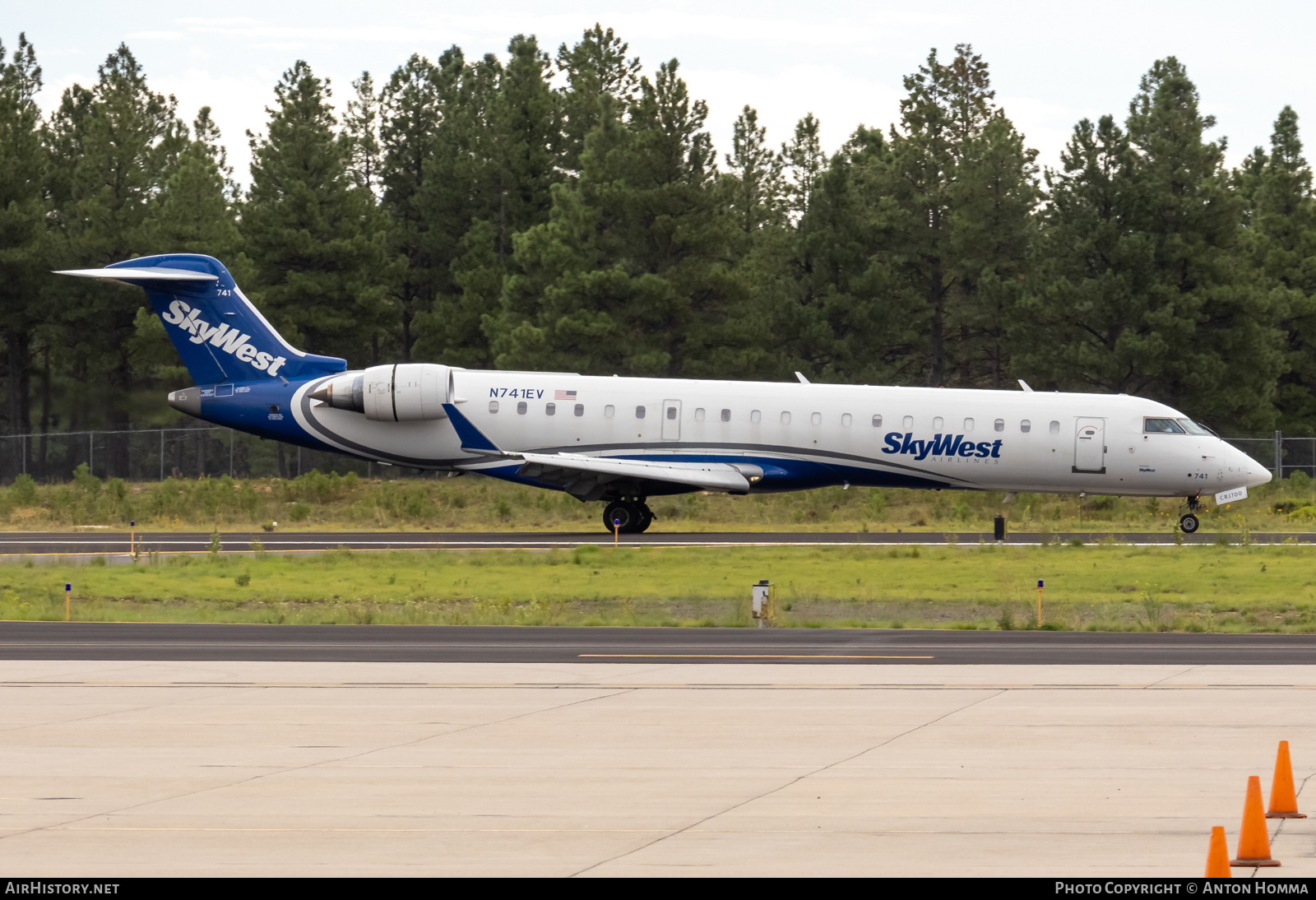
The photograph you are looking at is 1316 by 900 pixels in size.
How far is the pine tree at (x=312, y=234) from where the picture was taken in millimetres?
62906

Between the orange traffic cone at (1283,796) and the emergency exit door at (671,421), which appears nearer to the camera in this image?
the orange traffic cone at (1283,796)

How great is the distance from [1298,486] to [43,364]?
46.4 m

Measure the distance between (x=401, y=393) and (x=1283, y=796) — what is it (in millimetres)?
29647

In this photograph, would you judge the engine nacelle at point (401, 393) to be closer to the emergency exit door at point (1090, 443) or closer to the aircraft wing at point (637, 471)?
the aircraft wing at point (637, 471)

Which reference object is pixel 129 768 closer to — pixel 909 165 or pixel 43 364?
pixel 43 364

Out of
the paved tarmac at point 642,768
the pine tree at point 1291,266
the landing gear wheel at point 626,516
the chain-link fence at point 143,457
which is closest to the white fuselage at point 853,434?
the landing gear wheel at point 626,516

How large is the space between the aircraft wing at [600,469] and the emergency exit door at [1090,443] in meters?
7.22

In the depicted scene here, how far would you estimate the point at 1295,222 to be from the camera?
233 feet

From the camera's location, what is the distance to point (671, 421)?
3794 cm

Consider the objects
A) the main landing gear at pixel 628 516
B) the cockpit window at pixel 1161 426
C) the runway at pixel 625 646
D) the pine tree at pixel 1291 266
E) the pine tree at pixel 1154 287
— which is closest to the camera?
the runway at pixel 625 646

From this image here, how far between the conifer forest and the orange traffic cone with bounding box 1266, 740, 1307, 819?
46.2m

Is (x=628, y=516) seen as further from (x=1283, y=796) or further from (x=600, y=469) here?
(x=1283, y=796)
